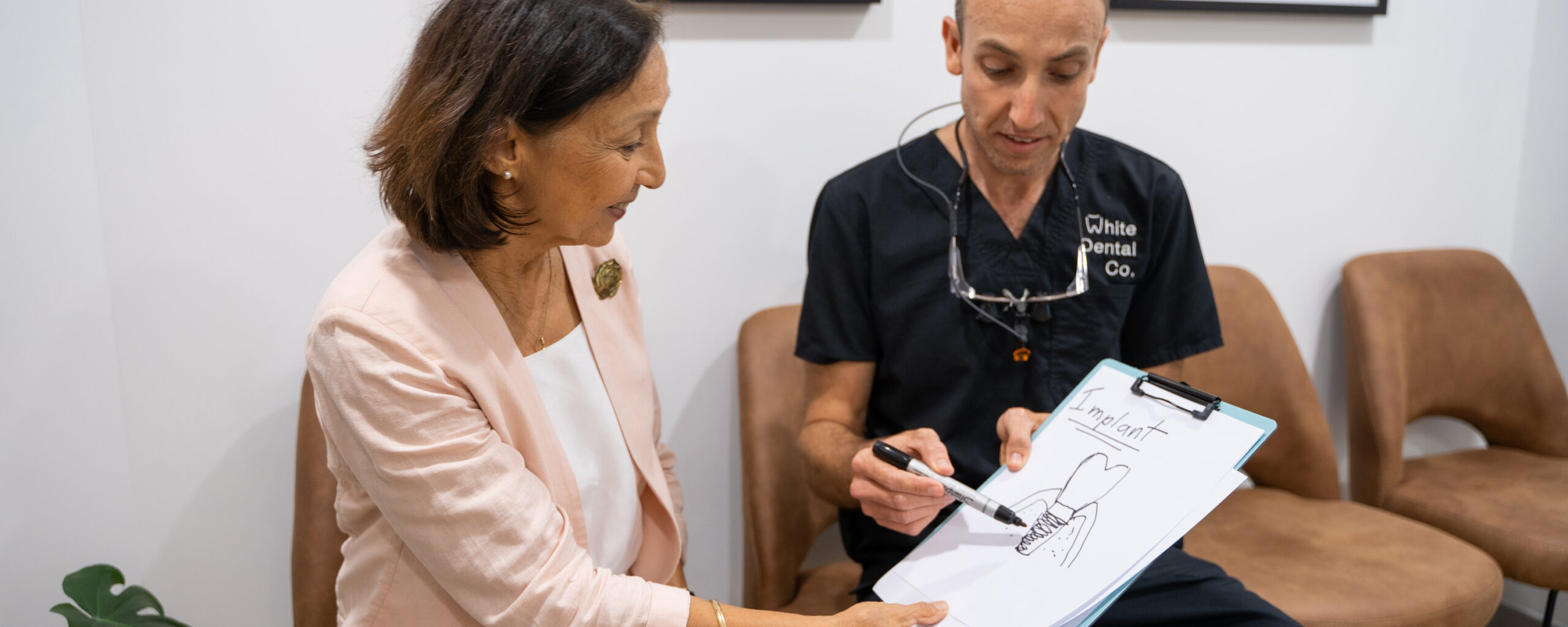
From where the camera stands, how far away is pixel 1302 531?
6.00 ft

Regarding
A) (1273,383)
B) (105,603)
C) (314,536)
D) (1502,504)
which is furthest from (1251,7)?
(105,603)

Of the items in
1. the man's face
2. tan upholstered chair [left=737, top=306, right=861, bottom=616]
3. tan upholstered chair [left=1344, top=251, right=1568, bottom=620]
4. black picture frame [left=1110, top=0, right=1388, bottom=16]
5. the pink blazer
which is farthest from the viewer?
tan upholstered chair [left=1344, top=251, right=1568, bottom=620]

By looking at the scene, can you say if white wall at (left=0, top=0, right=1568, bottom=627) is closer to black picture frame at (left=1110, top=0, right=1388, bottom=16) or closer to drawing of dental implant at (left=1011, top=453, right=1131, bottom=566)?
black picture frame at (left=1110, top=0, right=1388, bottom=16)

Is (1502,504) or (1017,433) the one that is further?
(1502,504)

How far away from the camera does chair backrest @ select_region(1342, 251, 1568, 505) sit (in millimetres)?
2113

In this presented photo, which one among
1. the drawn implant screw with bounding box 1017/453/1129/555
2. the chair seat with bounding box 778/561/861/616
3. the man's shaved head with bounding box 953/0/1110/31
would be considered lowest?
the chair seat with bounding box 778/561/861/616

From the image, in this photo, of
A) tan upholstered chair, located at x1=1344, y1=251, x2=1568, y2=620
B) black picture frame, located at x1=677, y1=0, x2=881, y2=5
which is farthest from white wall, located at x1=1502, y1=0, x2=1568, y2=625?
black picture frame, located at x1=677, y1=0, x2=881, y2=5

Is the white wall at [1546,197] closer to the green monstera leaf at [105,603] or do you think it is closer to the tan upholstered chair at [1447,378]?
the tan upholstered chair at [1447,378]

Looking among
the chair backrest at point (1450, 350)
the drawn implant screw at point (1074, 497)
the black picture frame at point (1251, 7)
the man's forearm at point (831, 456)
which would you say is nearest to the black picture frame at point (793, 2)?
the black picture frame at point (1251, 7)

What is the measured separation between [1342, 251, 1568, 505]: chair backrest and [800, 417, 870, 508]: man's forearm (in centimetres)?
133

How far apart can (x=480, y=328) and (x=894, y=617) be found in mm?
567

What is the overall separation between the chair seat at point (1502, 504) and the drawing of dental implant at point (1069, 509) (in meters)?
1.21

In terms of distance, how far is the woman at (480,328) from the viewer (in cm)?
96

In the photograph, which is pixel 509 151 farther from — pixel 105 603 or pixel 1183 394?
pixel 105 603
